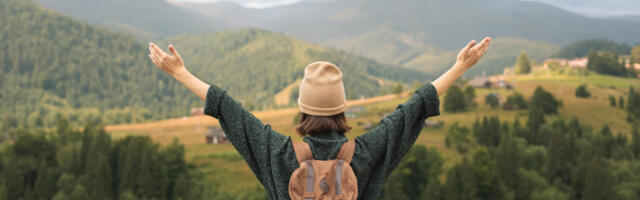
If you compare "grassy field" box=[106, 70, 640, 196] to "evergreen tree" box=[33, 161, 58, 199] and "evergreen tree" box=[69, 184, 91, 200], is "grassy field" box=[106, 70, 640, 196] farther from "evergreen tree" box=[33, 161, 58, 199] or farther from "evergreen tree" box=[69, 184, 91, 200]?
"evergreen tree" box=[33, 161, 58, 199]

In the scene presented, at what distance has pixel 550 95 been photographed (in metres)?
99.9

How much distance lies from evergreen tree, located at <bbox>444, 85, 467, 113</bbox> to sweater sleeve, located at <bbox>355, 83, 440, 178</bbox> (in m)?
96.4

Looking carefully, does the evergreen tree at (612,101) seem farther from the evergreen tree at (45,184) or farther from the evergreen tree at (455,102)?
the evergreen tree at (45,184)

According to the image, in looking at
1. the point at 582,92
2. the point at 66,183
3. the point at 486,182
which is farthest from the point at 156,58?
Answer: the point at 582,92

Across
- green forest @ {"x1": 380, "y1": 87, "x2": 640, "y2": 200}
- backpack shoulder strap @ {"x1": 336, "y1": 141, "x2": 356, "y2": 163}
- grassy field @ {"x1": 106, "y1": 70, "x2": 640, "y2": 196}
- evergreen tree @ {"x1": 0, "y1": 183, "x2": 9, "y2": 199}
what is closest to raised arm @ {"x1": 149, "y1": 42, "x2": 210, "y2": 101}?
backpack shoulder strap @ {"x1": 336, "y1": 141, "x2": 356, "y2": 163}

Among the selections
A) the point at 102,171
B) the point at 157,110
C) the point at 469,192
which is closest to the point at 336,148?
the point at 469,192

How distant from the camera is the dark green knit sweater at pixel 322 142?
3146 millimetres

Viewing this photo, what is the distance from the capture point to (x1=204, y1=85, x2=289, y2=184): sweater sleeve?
3.12 m

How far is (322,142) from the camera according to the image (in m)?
3.14

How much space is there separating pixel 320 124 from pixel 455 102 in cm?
9832

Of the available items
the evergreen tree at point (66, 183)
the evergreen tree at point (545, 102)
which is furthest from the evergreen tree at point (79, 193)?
the evergreen tree at point (545, 102)

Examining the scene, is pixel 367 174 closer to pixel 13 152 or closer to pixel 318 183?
pixel 318 183

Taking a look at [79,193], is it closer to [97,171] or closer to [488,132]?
[97,171]

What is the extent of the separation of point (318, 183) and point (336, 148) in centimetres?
26
